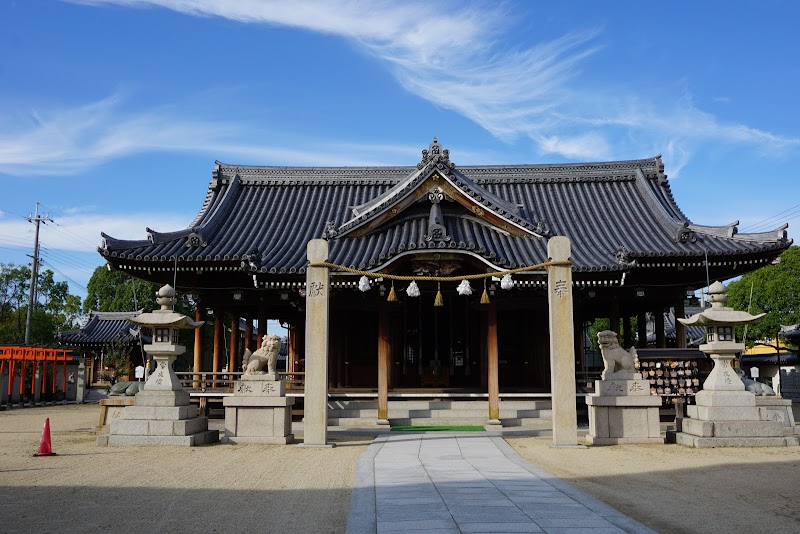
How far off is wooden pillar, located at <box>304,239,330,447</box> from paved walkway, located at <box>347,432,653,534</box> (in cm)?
171

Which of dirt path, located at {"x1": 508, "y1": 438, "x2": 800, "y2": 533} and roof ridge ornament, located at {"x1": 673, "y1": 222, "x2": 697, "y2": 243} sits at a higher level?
roof ridge ornament, located at {"x1": 673, "y1": 222, "x2": 697, "y2": 243}

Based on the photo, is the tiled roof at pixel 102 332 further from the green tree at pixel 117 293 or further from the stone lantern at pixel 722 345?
the stone lantern at pixel 722 345

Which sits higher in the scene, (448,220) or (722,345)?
(448,220)

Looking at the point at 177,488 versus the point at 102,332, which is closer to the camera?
the point at 177,488

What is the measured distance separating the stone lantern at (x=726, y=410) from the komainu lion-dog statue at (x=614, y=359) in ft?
4.93

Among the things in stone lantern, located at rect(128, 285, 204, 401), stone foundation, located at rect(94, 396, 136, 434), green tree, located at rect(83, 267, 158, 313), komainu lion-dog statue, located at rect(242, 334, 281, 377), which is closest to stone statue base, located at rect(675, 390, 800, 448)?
komainu lion-dog statue, located at rect(242, 334, 281, 377)

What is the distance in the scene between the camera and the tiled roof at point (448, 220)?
17891 millimetres

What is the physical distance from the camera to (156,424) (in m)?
12.9

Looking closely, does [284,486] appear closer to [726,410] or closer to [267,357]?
[267,357]

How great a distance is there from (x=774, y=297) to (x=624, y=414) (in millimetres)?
31515

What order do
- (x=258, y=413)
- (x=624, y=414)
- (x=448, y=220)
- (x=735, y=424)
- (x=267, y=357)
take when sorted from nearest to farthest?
(x=735, y=424) < (x=624, y=414) < (x=258, y=413) < (x=267, y=357) < (x=448, y=220)

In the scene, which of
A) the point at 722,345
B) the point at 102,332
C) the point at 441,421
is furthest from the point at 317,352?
the point at 102,332

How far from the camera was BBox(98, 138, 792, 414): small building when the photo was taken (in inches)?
693

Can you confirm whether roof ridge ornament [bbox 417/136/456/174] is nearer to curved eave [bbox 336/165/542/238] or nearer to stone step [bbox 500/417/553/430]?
curved eave [bbox 336/165/542/238]
